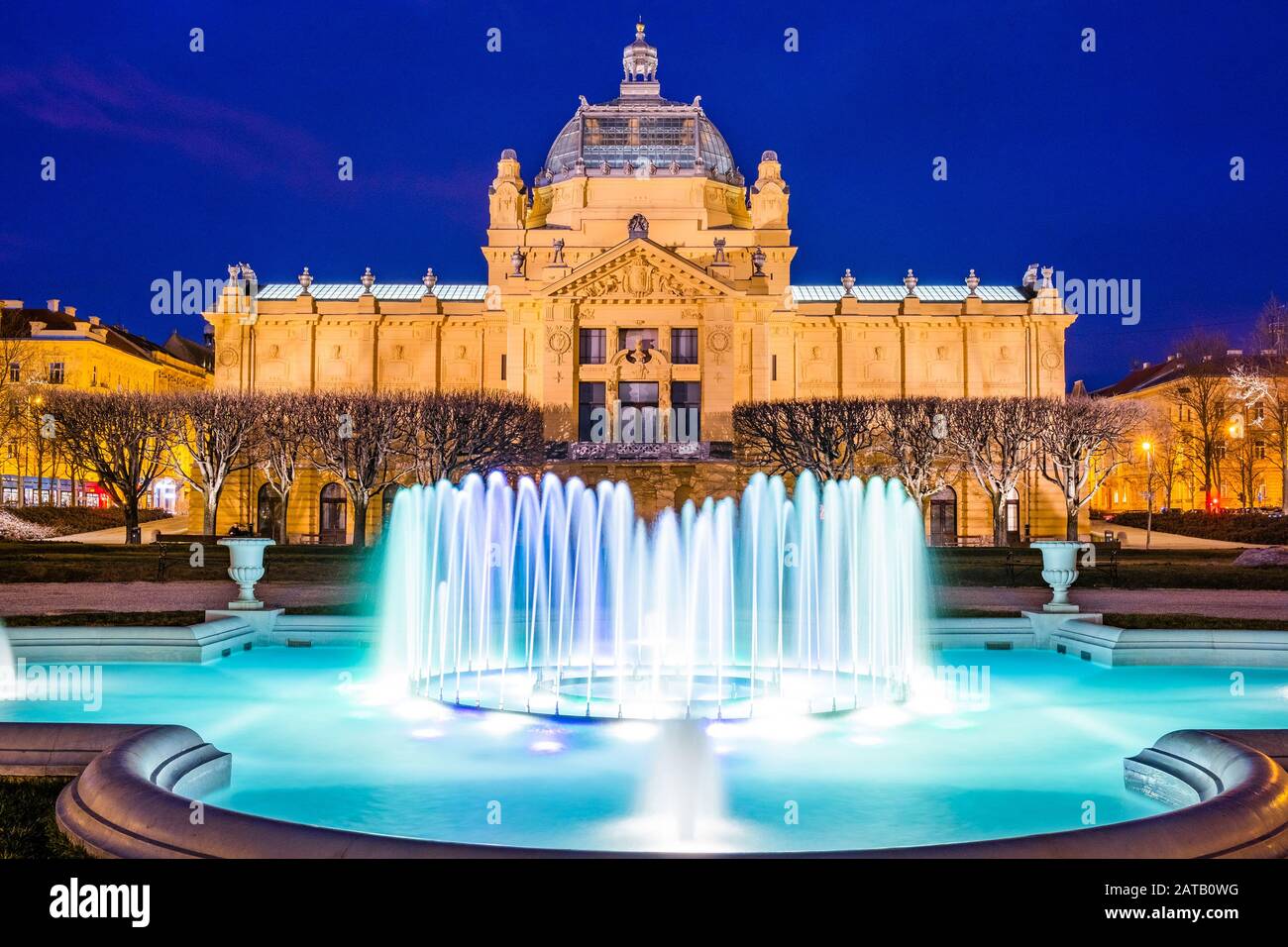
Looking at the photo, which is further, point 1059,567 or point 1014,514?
point 1014,514

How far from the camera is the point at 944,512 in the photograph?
194 ft

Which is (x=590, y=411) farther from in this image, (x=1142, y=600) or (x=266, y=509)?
(x=1142, y=600)

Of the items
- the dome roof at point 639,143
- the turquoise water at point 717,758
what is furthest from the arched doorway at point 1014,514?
the turquoise water at point 717,758

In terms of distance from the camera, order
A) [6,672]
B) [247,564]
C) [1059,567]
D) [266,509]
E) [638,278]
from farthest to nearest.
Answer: [266,509]
[638,278]
[1059,567]
[247,564]
[6,672]

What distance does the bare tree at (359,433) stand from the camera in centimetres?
4438

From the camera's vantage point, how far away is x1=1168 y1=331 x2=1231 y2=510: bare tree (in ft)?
215

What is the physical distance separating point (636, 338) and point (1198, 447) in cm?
4379

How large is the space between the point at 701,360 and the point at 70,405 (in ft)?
99.9

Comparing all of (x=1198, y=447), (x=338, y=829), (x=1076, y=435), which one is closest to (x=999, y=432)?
(x=1076, y=435)

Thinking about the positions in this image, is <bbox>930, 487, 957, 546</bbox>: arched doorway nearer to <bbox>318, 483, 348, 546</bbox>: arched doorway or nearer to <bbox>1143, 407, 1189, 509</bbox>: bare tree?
<bbox>1143, 407, 1189, 509</bbox>: bare tree

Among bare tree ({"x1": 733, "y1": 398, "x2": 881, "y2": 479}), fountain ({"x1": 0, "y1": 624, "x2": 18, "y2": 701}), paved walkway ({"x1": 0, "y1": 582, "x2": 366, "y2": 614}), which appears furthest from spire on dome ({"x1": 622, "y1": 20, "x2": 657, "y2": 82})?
fountain ({"x1": 0, "y1": 624, "x2": 18, "y2": 701})

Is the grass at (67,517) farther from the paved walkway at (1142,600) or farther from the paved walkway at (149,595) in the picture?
the paved walkway at (1142,600)

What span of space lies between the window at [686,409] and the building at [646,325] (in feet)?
0.28
